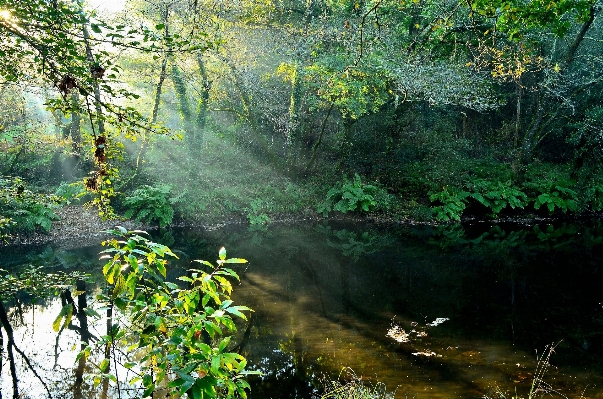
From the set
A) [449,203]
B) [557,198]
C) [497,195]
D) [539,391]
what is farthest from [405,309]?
[557,198]

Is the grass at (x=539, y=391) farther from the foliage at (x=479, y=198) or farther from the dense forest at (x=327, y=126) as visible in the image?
the foliage at (x=479, y=198)

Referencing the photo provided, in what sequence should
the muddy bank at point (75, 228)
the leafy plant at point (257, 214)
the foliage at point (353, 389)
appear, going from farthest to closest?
the leafy plant at point (257, 214) → the muddy bank at point (75, 228) → the foliage at point (353, 389)

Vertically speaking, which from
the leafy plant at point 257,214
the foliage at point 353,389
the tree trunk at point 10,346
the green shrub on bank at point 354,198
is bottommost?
the leafy plant at point 257,214

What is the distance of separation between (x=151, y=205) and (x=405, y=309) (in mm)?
9567

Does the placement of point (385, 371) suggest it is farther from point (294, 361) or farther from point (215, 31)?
point (215, 31)

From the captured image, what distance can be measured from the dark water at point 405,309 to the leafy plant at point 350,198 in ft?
6.95

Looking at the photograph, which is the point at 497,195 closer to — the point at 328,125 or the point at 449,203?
the point at 449,203

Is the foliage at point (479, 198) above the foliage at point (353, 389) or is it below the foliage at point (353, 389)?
below

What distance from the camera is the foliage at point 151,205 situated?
47.1 feet

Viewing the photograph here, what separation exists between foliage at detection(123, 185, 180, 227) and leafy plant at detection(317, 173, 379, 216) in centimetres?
545

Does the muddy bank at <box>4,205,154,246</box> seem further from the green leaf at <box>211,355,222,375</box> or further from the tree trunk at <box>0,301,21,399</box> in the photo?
the green leaf at <box>211,355,222,375</box>

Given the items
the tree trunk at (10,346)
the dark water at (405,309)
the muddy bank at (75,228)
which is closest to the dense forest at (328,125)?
the muddy bank at (75,228)

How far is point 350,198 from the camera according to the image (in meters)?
16.3

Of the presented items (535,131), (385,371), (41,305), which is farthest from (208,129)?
(385,371)
